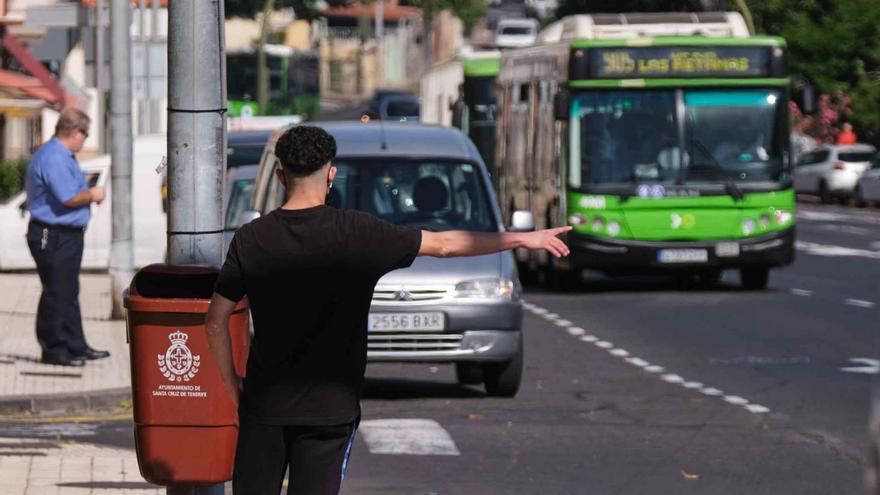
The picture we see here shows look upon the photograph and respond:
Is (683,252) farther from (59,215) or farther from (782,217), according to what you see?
(59,215)

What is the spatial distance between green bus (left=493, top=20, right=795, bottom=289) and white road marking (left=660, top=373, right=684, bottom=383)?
8.16 m

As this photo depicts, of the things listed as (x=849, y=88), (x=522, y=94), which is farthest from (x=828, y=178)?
(x=522, y=94)

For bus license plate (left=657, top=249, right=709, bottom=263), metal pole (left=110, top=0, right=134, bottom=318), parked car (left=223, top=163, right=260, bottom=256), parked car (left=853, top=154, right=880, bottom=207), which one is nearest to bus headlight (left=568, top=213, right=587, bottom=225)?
bus license plate (left=657, top=249, right=709, bottom=263)

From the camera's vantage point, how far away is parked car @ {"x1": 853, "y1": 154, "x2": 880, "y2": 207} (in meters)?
51.8

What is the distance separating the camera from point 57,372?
577 inches

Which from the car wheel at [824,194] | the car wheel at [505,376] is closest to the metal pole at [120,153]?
the car wheel at [505,376]

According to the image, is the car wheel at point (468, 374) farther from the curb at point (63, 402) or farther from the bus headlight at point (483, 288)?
the curb at point (63, 402)

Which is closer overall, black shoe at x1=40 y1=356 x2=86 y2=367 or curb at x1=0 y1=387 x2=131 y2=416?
curb at x1=0 y1=387 x2=131 y2=416

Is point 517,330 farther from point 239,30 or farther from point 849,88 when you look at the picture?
point 239,30

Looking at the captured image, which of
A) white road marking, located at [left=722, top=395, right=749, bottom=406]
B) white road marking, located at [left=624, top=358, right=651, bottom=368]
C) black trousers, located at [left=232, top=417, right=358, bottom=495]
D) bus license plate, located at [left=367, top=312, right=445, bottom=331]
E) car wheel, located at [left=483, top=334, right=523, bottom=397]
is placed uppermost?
black trousers, located at [left=232, top=417, right=358, bottom=495]

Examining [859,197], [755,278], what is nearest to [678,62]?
[755,278]

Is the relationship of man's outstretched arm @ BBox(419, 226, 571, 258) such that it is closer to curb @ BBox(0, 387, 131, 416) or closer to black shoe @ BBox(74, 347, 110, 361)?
curb @ BBox(0, 387, 131, 416)

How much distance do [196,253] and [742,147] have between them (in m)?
16.6

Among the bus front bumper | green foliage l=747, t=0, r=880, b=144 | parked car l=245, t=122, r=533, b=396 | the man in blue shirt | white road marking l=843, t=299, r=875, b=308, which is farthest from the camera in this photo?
green foliage l=747, t=0, r=880, b=144
